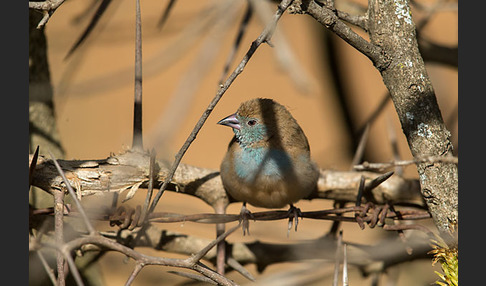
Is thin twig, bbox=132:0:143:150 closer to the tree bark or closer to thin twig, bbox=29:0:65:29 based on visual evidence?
thin twig, bbox=29:0:65:29

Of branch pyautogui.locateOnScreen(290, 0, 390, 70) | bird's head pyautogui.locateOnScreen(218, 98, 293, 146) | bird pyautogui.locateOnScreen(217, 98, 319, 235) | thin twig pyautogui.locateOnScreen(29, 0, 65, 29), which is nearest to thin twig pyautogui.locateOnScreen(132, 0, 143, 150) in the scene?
thin twig pyautogui.locateOnScreen(29, 0, 65, 29)

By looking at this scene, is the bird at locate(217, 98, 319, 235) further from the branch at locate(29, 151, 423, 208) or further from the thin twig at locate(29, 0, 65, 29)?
the thin twig at locate(29, 0, 65, 29)

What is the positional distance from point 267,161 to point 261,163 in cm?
4

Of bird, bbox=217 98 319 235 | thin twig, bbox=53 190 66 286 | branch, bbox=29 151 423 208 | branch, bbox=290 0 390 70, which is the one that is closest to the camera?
thin twig, bbox=53 190 66 286

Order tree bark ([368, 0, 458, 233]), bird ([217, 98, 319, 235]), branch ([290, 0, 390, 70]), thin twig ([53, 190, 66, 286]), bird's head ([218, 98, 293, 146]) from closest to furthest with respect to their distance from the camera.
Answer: thin twig ([53, 190, 66, 286]) < branch ([290, 0, 390, 70]) < tree bark ([368, 0, 458, 233]) < bird ([217, 98, 319, 235]) < bird's head ([218, 98, 293, 146])

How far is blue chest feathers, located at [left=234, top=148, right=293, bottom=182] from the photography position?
277 cm

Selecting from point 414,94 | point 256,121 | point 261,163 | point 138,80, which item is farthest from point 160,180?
point 414,94

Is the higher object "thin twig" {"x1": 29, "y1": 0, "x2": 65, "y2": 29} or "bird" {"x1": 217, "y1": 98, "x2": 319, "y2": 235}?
"bird" {"x1": 217, "y1": 98, "x2": 319, "y2": 235}

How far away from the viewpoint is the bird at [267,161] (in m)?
2.75

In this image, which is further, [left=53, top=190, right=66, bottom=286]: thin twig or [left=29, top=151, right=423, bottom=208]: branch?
[left=29, top=151, right=423, bottom=208]: branch

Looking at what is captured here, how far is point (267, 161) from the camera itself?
2869 mm

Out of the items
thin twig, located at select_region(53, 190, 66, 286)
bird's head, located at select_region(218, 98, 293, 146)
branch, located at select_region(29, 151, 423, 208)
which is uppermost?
bird's head, located at select_region(218, 98, 293, 146)

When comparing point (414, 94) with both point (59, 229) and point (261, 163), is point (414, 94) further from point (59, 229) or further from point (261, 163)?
point (59, 229)

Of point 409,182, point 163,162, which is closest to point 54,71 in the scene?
point 163,162
